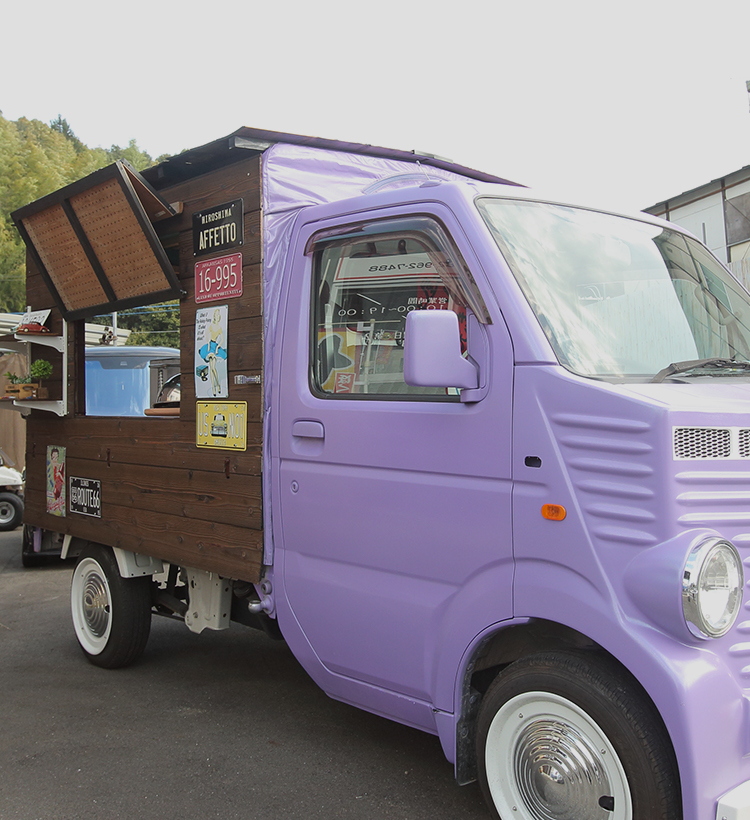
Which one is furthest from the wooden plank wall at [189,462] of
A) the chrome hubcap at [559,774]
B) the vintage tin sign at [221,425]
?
the chrome hubcap at [559,774]

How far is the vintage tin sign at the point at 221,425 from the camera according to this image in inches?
158

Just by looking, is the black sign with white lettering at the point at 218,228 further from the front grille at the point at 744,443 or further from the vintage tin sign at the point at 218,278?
the front grille at the point at 744,443

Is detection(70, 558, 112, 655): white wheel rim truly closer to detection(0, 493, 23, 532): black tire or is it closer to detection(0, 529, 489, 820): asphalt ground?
detection(0, 529, 489, 820): asphalt ground

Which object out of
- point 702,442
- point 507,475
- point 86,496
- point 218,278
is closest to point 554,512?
point 507,475

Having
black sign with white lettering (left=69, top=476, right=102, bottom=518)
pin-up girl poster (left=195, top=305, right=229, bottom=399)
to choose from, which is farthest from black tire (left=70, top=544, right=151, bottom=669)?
pin-up girl poster (left=195, top=305, right=229, bottom=399)

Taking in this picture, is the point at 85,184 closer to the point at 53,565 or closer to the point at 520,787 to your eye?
the point at 520,787

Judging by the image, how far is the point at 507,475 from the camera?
9.41 feet

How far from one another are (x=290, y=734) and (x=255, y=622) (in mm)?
590

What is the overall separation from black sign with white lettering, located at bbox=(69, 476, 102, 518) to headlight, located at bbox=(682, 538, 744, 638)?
3.93 metres

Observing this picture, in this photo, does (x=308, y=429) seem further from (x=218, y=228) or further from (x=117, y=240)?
(x=117, y=240)

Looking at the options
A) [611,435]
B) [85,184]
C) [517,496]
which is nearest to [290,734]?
[517,496]

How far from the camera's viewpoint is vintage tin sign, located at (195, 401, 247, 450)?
4.02 m

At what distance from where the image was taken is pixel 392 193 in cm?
337

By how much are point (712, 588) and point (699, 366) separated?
904 millimetres
